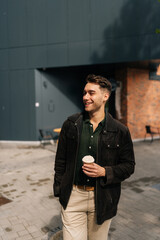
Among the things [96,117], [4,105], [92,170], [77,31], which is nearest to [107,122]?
[96,117]

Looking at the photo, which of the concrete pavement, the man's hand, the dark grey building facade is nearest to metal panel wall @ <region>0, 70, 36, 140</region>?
the dark grey building facade

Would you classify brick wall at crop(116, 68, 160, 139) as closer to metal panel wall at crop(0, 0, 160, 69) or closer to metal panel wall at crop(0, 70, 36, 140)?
metal panel wall at crop(0, 0, 160, 69)

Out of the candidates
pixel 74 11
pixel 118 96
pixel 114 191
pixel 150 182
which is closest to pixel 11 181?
pixel 150 182

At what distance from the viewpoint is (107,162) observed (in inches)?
95.7

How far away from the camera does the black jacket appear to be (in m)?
2.38

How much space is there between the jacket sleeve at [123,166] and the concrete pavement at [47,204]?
1951mm

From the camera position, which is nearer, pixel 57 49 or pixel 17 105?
pixel 57 49

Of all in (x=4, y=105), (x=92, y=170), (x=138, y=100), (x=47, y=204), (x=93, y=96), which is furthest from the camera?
(x=4, y=105)

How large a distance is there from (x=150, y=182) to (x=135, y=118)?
662 centimetres

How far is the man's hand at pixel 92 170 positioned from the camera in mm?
2201

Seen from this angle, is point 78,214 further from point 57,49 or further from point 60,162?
point 57,49

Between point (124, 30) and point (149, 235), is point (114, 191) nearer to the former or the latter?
point (149, 235)

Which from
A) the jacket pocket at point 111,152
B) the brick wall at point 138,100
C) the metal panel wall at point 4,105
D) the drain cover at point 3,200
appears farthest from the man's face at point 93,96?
the metal panel wall at point 4,105

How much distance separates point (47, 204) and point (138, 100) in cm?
925
